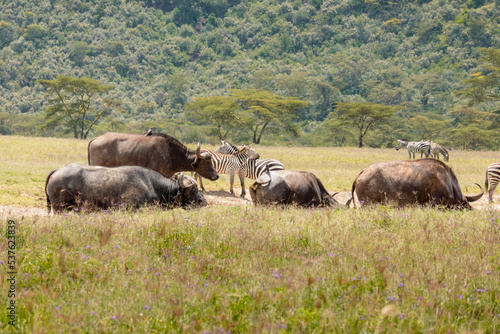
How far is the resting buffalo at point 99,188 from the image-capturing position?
8922 millimetres

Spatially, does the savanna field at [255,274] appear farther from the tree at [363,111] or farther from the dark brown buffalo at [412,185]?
the tree at [363,111]

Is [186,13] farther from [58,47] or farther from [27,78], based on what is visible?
[27,78]

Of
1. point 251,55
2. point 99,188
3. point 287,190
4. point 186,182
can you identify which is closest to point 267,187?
point 287,190

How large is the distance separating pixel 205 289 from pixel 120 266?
3.64ft

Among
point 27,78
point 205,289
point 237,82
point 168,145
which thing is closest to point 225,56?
point 237,82

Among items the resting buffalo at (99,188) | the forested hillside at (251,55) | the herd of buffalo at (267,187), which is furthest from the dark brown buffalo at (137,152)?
the forested hillside at (251,55)

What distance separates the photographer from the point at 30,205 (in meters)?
11.4

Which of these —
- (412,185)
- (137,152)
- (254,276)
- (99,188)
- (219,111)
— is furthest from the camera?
(219,111)

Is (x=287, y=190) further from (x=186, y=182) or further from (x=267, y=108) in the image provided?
(x=267, y=108)

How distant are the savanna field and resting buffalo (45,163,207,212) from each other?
5.80 ft

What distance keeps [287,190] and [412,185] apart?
2.54m

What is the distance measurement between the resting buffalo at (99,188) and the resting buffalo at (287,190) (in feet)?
5.88

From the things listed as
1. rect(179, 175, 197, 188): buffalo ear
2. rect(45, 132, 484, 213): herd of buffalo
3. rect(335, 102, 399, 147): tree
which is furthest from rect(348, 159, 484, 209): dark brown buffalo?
rect(335, 102, 399, 147): tree

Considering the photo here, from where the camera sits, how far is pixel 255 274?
491cm
